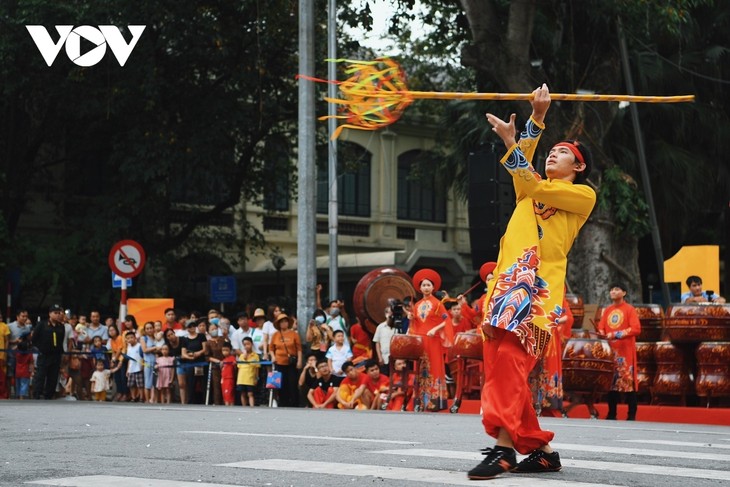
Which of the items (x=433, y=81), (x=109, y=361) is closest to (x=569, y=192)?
(x=109, y=361)

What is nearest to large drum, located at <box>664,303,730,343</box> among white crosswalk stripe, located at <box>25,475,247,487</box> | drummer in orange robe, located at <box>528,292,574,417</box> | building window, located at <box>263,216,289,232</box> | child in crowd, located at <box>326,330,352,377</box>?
drummer in orange robe, located at <box>528,292,574,417</box>

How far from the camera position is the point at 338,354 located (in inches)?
829

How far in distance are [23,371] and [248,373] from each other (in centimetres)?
546

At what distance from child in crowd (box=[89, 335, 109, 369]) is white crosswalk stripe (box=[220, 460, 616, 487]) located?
18373 millimetres

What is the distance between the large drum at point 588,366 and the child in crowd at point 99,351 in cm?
1126

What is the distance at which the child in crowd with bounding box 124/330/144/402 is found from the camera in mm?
24906

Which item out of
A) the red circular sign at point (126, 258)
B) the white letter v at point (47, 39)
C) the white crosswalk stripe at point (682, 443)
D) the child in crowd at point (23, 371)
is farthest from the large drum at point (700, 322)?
the white letter v at point (47, 39)

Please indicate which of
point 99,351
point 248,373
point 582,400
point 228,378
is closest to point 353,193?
point 99,351

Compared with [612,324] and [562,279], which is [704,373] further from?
[562,279]

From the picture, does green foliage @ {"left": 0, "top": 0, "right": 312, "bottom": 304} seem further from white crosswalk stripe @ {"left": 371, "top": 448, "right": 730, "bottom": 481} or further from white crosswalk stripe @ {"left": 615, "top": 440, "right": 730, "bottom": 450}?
white crosswalk stripe @ {"left": 371, "top": 448, "right": 730, "bottom": 481}

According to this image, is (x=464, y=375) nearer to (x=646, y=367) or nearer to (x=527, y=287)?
(x=646, y=367)

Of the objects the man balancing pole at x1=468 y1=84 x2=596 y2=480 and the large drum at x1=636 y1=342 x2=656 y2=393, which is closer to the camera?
the man balancing pole at x1=468 y1=84 x2=596 y2=480

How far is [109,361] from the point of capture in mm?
26188

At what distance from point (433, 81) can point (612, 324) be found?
26068 mm
